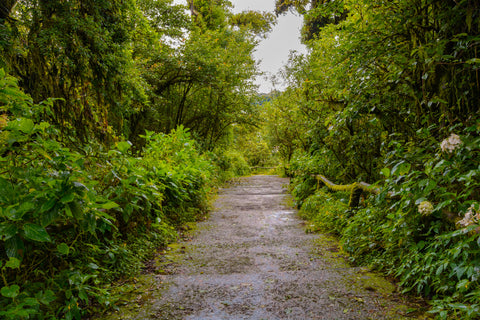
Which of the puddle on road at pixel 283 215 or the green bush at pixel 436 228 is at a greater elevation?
the green bush at pixel 436 228

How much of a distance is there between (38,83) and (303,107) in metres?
6.03

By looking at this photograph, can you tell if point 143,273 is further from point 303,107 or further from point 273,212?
point 303,107

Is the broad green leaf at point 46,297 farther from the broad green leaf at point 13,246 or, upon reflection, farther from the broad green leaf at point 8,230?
the broad green leaf at point 8,230

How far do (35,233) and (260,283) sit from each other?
2.22 meters

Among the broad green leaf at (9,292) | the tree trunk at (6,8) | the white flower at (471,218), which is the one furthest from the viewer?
the tree trunk at (6,8)

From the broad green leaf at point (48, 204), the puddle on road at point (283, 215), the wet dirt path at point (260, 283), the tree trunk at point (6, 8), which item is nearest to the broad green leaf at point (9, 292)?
the broad green leaf at point (48, 204)

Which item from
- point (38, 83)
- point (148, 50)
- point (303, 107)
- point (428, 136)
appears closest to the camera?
point (428, 136)

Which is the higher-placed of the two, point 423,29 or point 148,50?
point 148,50

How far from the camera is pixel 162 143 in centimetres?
720

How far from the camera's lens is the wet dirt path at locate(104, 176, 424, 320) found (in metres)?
2.62

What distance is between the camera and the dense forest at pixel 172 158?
2.22 metres

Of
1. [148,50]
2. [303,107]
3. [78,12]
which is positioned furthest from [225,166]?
[78,12]

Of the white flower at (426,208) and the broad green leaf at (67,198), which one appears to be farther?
the white flower at (426,208)

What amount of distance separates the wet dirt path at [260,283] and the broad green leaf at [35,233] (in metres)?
1.01
